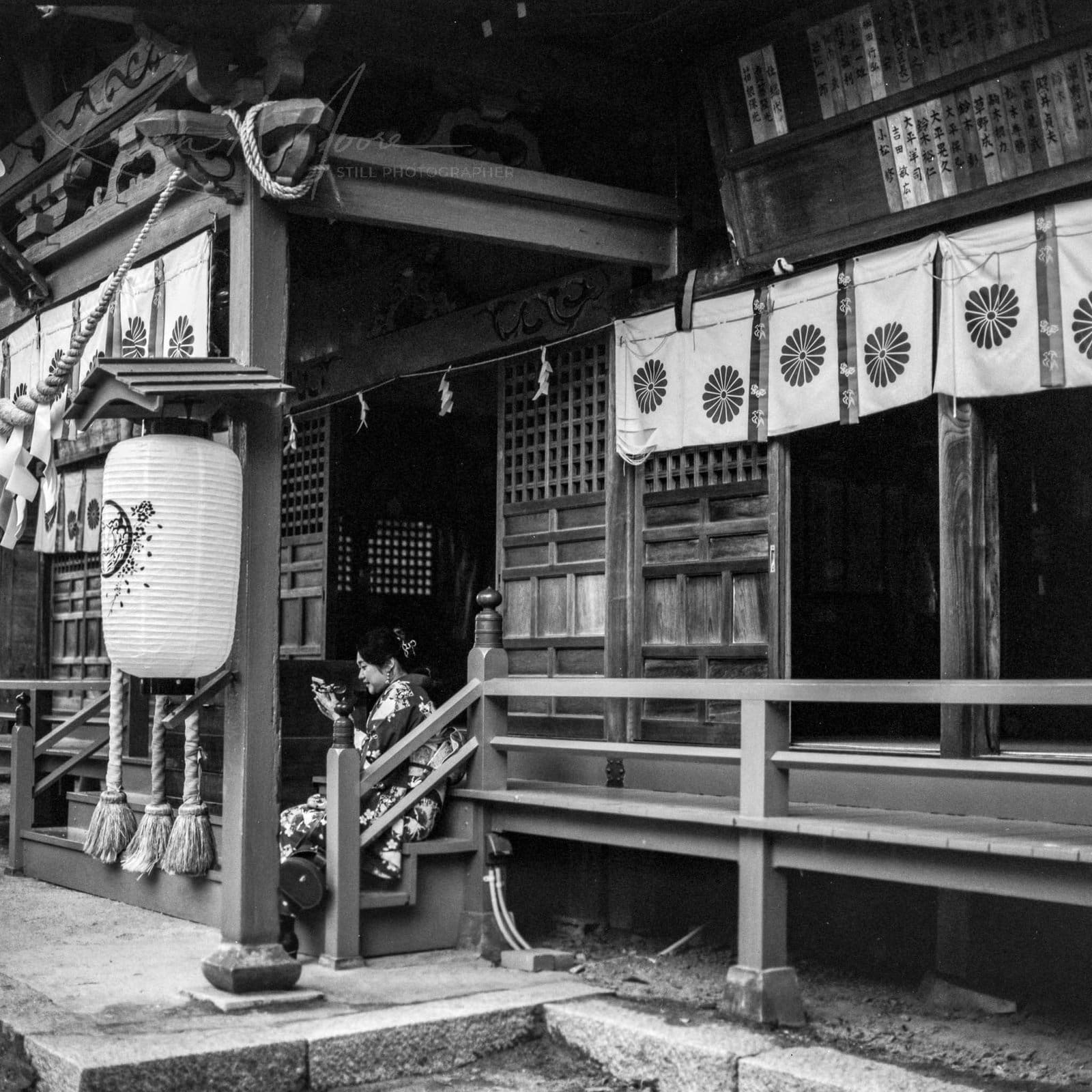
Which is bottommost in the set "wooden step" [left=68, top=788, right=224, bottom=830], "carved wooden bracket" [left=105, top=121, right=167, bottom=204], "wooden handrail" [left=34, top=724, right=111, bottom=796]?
"wooden step" [left=68, top=788, right=224, bottom=830]

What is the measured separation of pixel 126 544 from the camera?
20.5 ft

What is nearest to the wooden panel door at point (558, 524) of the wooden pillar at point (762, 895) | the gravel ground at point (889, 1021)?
the gravel ground at point (889, 1021)

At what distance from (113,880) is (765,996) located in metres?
4.87

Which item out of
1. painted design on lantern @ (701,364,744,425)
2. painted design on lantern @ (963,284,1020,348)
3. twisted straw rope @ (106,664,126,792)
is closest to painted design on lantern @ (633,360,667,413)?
painted design on lantern @ (701,364,744,425)

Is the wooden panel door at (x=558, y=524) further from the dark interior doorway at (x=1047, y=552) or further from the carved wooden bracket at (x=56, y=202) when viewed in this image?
the dark interior doorway at (x=1047, y=552)

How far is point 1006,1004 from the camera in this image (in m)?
6.66

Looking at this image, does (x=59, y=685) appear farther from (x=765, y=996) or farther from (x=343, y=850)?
(x=765, y=996)

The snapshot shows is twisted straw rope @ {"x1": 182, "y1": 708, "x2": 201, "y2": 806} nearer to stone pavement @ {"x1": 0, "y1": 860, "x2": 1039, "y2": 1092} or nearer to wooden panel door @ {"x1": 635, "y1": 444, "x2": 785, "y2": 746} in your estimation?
stone pavement @ {"x1": 0, "y1": 860, "x2": 1039, "y2": 1092}

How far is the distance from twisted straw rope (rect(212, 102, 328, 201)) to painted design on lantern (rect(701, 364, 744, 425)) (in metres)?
2.63

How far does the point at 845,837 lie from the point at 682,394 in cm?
323

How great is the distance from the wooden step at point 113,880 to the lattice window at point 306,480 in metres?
2.97

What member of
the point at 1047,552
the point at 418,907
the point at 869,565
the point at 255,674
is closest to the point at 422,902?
the point at 418,907

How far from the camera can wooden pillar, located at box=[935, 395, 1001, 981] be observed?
6680mm

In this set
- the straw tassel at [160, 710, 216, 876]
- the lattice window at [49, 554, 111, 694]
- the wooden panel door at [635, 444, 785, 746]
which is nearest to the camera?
the straw tassel at [160, 710, 216, 876]
